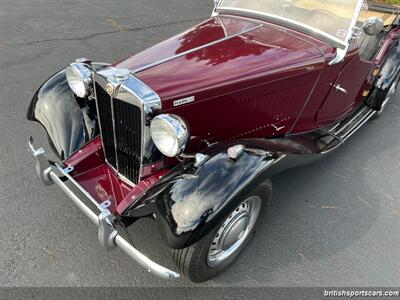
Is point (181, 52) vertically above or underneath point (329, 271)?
above

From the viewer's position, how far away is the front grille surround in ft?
7.25

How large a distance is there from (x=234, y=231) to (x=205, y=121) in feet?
2.67

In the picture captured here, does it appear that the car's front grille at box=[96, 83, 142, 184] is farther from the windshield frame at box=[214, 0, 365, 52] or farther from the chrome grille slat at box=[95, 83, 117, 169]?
the windshield frame at box=[214, 0, 365, 52]

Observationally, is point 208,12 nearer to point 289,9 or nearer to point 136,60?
point 289,9

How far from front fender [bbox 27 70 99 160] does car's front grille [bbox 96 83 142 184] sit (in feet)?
0.85

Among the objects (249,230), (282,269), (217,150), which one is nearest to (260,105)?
(217,150)

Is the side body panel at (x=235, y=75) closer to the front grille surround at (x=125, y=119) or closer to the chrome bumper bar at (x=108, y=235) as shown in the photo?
the front grille surround at (x=125, y=119)

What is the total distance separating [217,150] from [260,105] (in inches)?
27.7

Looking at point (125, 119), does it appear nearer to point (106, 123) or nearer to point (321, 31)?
point (106, 123)

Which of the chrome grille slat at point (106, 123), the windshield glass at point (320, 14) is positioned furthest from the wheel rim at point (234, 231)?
the windshield glass at point (320, 14)

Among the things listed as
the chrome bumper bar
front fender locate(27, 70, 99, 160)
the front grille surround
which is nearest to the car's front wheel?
the chrome bumper bar

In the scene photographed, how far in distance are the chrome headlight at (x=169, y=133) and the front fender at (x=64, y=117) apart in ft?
3.04

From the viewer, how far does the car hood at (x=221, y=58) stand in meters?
2.38

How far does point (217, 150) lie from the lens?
7.66 ft
